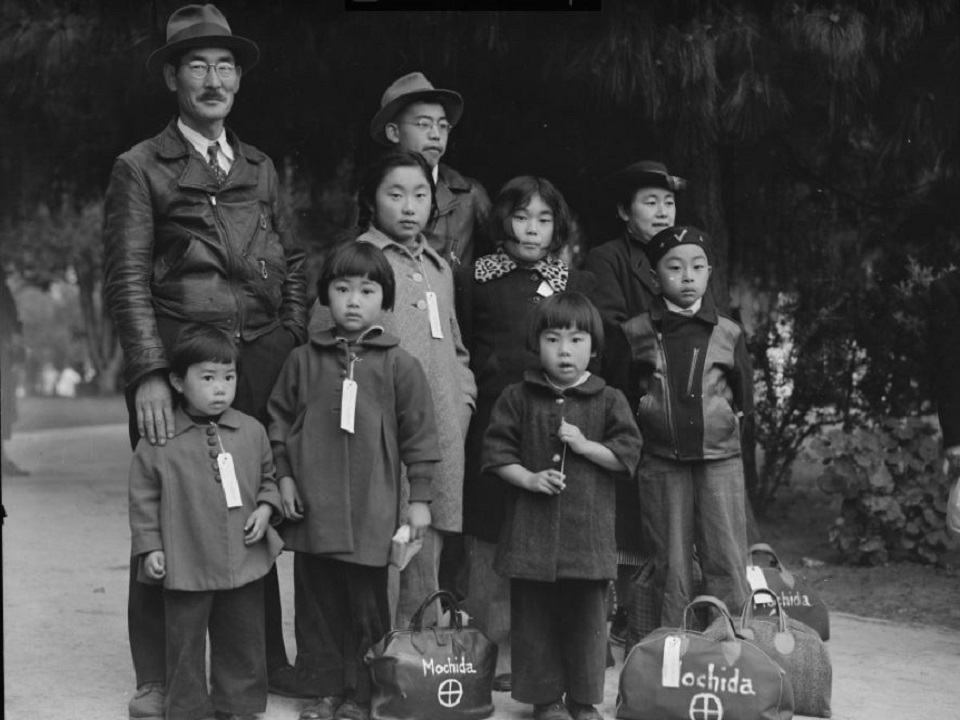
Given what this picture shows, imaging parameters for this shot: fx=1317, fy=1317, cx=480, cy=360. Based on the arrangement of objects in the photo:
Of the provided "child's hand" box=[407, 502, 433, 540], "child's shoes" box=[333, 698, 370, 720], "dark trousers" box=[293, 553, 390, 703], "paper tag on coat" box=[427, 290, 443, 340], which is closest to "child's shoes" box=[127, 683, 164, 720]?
"dark trousers" box=[293, 553, 390, 703]

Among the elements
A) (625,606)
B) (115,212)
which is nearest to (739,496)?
(625,606)

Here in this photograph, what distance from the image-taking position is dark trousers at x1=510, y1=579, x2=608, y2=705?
3844 mm

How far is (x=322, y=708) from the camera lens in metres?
3.89

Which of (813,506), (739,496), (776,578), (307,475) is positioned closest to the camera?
(307,475)

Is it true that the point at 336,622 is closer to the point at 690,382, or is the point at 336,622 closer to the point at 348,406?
the point at 348,406

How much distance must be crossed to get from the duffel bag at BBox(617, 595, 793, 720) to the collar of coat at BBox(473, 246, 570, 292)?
3.82 ft

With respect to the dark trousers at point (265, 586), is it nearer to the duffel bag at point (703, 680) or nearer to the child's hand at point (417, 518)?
the child's hand at point (417, 518)

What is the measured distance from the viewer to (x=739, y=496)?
443 centimetres

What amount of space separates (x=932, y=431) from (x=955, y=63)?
1.81 m

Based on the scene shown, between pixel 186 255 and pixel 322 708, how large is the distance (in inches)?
55.7

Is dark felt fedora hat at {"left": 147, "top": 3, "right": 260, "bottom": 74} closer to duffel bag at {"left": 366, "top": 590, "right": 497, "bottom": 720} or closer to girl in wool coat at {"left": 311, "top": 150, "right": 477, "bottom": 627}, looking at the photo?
girl in wool coat at {"left": 311, "top": 150, "right": 477, "bottom": 627}

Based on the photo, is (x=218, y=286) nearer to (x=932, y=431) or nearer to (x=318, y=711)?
(x=318, y=711)

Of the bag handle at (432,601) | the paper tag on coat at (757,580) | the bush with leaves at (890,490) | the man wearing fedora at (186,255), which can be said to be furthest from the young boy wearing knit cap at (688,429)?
the bush with leaves at (890,490)

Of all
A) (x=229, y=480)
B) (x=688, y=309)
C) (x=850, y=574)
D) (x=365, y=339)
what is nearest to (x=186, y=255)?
(x=365, y=339)
